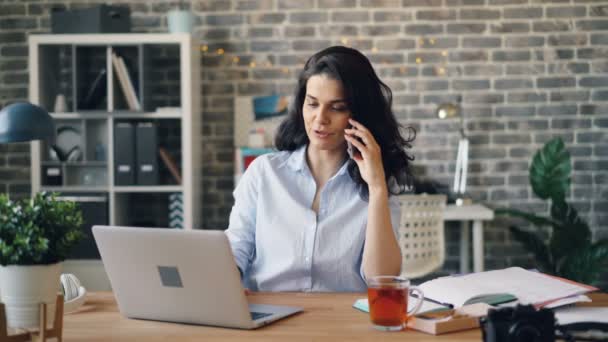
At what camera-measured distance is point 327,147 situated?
2010 mm

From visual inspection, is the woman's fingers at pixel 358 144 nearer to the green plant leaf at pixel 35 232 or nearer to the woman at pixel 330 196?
the woman at pixel 330 196

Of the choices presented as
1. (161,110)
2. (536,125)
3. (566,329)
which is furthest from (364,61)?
(536,125)

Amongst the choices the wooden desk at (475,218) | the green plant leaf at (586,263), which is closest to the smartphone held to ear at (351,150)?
the wooden desk at (475,218)

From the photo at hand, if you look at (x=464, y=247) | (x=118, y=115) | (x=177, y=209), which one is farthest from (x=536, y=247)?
(x=118, y=115)

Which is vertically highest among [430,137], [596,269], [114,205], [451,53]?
[451,53]

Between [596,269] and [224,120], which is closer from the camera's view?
[596,269]

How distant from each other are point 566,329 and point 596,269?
2662mm

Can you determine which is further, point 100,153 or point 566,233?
point 100,153

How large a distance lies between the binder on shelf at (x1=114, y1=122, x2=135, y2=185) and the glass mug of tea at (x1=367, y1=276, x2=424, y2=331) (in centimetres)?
282

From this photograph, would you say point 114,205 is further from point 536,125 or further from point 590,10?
point 590,10

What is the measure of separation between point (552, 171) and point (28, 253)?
3.15 m

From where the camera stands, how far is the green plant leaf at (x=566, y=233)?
12.3ft

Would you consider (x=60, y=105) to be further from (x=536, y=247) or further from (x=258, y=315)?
(x=258, y=315)

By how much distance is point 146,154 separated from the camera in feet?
13.1
